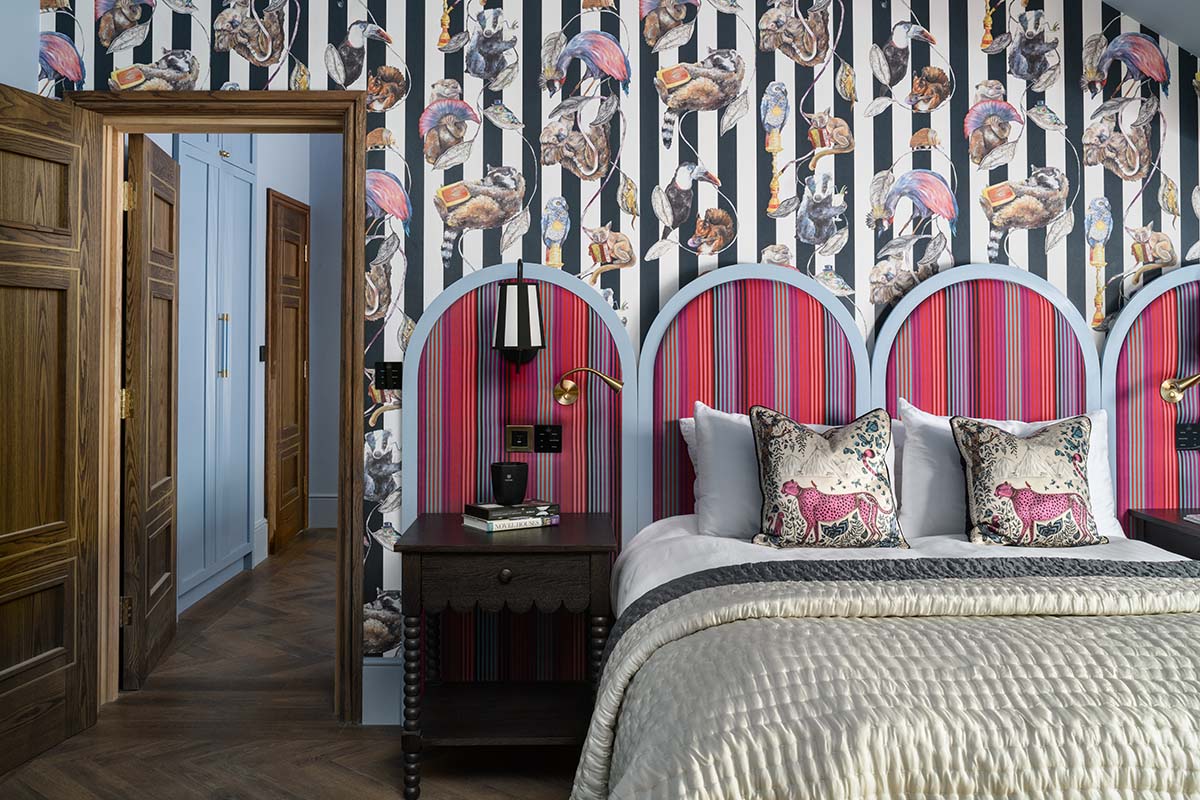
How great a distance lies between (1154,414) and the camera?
3123 mm

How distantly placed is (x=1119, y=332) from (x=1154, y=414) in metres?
0.30

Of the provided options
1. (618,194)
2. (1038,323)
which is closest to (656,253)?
(618,194)

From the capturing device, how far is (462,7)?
3.07m

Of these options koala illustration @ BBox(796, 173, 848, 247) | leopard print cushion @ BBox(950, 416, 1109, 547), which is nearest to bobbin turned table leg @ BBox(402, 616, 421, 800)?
leopard print cushion @ BBox(950, 416, 1109, 547)

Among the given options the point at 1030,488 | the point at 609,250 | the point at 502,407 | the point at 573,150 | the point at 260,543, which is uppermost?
the point at 573,150

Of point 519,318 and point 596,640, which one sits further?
point 519,318

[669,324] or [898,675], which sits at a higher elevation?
[669,324]

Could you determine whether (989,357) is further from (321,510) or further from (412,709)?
(321,510)

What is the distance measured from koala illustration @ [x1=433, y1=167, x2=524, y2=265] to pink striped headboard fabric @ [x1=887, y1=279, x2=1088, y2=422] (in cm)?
134

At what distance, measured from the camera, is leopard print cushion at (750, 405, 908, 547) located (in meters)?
2.55

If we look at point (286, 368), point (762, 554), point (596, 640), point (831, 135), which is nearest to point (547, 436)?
point (596, 640)

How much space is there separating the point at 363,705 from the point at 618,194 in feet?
6.00

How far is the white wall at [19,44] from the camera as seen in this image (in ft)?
9.43

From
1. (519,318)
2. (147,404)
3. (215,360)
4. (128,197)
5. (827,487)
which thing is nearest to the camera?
(827,487)
